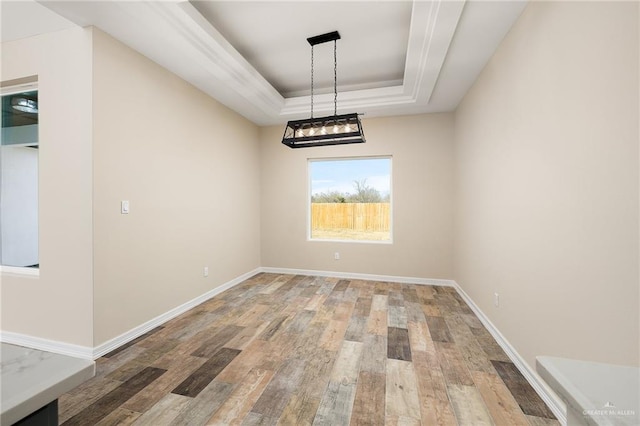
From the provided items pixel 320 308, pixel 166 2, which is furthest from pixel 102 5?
pixel 320 308

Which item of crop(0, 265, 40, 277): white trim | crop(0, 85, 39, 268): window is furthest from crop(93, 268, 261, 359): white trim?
crop(0, 85, 39, 268): window

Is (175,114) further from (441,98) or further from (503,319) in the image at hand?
(503,319)

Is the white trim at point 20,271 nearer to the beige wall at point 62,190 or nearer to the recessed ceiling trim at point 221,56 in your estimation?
the beige wall at point 62,190

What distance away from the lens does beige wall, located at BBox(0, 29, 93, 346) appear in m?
2.33

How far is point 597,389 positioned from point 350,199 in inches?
179

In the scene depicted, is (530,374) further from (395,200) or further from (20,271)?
(20,271)

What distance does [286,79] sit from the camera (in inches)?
154

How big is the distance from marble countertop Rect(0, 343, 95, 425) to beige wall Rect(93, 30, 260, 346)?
7.39 feet

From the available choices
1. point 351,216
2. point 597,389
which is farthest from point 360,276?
point 597,389

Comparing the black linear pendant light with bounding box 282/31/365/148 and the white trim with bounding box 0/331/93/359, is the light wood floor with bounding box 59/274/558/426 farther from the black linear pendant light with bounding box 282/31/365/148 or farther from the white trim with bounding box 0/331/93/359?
the black linear pendant light with bounding box 282/31/365/148

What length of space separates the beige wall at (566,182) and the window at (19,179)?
4.09 meters

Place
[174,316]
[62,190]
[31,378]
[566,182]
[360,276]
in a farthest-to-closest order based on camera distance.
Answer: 1. [360,276]
2. [174,316]
3. [62,190]
4. [566,182]
5. [31,378]

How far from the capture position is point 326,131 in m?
2.68

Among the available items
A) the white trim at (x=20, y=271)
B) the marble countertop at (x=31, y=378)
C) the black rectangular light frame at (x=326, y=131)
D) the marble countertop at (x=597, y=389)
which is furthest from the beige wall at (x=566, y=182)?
the white trim at (x=20, y=271)
